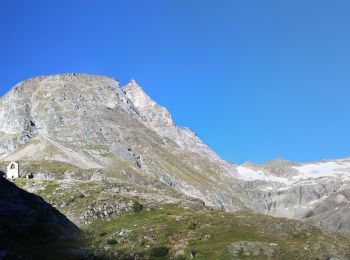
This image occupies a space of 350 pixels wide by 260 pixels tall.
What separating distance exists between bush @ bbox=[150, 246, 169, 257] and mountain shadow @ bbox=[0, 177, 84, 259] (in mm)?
11768

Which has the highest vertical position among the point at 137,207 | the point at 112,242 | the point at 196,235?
the point at 137,207

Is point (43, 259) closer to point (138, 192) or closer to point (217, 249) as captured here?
point (217, 249)

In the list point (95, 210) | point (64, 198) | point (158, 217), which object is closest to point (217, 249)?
point (158, 217)

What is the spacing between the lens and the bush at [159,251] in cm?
8210

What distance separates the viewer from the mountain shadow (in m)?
72.4

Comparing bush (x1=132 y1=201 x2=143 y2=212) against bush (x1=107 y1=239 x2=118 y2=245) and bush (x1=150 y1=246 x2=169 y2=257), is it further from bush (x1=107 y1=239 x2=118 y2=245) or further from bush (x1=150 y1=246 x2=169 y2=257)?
bush (x1=150 y1=246 x2=169 y2=257)

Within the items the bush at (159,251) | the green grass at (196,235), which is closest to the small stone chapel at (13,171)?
the green grass at (196,235)

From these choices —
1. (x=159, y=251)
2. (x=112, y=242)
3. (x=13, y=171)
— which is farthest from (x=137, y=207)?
(x=13, y=171)

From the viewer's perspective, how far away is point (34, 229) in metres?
85.5

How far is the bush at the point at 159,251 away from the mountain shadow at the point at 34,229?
463 inches

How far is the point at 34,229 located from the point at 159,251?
22176 mm

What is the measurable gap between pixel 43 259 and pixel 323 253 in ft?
150

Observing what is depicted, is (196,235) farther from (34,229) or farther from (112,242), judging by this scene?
(34,229)

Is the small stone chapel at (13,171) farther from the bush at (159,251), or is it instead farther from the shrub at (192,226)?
the bush at (159,251)
